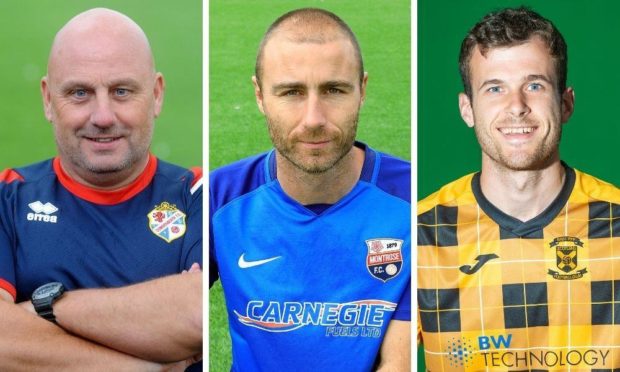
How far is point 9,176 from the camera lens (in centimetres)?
296

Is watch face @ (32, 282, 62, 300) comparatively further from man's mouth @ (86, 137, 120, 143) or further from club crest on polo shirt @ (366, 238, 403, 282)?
club crest on polo shirt @ (366, 238, 403, 282)

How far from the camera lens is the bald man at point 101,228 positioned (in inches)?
110

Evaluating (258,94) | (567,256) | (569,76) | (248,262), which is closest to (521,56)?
(569,76)

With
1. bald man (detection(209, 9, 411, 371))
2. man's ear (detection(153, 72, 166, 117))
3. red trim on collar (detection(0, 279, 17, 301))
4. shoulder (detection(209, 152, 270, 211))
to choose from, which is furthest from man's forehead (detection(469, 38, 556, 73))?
red trim on collar (detection(0, 279, 17, 301))

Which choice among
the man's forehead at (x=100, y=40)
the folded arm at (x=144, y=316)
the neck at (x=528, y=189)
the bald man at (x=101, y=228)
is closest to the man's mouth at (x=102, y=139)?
the bald man at (x=101, y=228)

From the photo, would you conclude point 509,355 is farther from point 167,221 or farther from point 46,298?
point 46,298

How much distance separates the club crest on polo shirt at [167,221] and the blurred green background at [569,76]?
2.90 ft

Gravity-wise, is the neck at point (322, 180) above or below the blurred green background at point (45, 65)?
below

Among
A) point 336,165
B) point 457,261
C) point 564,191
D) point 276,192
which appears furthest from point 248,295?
point 564,191

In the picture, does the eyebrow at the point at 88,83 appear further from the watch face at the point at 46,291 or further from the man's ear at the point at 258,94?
the watch face at the point at 46,291

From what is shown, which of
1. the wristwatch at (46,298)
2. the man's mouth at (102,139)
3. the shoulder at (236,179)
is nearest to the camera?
the wristwatch at (46,298)

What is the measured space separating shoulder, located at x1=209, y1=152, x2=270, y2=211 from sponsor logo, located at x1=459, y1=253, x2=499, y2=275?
0.78m

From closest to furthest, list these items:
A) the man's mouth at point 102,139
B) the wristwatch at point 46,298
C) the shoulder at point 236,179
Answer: the wristwatch at point 46,298
the man's mouth at point 102,139
the shoulder at point 236,179

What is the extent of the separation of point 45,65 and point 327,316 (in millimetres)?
1341
